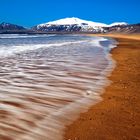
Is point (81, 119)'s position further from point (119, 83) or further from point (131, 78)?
point (131, 78)

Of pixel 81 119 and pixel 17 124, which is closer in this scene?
pixel 17 124

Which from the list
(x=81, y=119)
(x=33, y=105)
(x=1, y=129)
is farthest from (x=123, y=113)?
(x=1, y=129)

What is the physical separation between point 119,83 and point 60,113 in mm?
3909

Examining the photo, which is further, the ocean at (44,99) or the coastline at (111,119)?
the ocean at (44,99)

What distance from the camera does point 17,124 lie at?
5.50 m

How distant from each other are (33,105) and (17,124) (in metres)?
1.31

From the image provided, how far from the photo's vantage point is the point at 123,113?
21.1 feet

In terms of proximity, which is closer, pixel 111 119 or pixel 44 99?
pixel 111 119

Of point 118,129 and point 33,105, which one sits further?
point 33,105

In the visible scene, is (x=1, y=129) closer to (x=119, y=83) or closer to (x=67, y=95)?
(x=67, y=95)

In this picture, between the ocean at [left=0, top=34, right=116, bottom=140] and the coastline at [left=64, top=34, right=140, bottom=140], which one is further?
the ocean at [left=0, top=34, right=116, bottom=140]

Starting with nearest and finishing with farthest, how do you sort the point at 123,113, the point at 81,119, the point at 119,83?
the point at 81,119 < the point at 123,113 < the point at 119,83

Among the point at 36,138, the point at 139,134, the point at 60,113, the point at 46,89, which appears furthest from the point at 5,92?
the point at 139,134

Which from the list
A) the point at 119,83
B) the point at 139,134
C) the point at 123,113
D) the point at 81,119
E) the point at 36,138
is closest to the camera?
the point at 36,138
